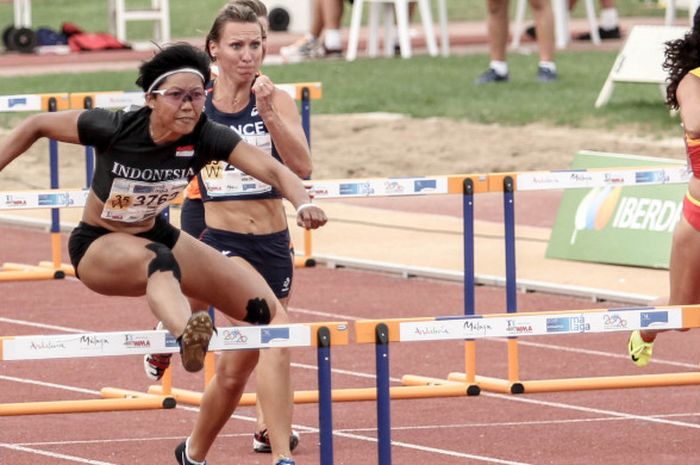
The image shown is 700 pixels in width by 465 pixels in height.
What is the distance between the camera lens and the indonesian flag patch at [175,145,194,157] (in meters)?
7.16

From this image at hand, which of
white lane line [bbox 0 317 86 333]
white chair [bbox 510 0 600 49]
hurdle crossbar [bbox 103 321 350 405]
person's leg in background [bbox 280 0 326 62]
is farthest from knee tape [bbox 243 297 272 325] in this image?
white chair [bbox 510 0 600 49]

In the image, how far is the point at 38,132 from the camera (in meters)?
7.02

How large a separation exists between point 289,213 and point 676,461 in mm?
6471

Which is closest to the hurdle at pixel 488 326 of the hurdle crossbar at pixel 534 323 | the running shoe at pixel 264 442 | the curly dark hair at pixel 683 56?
the hurdle crossbar at pixel 534 323

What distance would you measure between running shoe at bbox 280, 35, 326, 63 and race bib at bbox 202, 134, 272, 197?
1540 centimetres

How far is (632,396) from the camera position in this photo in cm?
988

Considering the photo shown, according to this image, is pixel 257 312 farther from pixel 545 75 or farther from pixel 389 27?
pixel 389 27

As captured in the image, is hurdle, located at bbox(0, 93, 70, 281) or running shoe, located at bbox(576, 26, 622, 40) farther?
running shoe, located at bbox(576, 26, 622, 40)

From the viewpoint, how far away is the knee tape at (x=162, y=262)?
23.0 ft

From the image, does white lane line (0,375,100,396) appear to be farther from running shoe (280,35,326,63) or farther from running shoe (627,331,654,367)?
running shoe (280,35,326,63)

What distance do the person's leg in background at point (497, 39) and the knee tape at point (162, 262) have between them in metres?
12.6

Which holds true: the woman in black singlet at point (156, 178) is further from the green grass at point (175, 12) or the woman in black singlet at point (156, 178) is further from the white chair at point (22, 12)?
the green grass at point (175, 12)

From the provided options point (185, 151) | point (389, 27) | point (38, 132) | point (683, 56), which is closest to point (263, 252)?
point (185, 151)

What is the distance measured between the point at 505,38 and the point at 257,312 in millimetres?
12800
